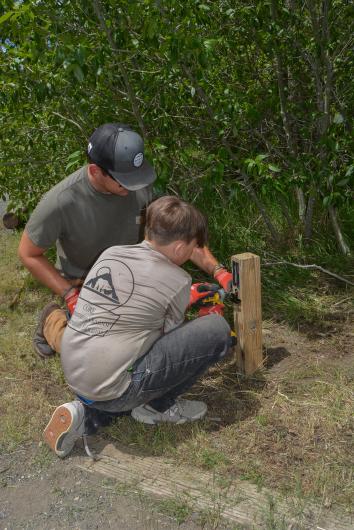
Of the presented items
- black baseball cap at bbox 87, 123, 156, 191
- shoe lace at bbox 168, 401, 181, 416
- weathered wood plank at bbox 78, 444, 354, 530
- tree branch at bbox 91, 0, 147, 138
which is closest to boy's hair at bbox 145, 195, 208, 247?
black baseball cap at bbox 87, 123, 156, 191

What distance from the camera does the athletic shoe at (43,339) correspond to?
3.51m

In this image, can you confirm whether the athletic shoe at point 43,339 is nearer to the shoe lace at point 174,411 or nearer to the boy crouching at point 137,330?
the boy crouching at point 137,330

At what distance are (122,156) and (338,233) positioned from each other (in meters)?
2.08

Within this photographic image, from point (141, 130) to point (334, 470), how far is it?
8.17 ft

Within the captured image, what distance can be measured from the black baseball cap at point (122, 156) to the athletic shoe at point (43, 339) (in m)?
1.02

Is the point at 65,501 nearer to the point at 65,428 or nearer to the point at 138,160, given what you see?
the point at 65,428

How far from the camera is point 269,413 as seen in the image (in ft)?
9.32

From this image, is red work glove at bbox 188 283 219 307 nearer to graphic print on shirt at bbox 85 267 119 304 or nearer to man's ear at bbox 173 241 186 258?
man's ear at bbox 173 241 186 258

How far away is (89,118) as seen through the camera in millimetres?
4047

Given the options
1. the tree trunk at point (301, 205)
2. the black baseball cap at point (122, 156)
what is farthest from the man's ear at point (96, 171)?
the tree trunk at point (301, 205)

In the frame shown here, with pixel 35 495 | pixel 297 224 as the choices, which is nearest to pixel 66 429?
pixel 35 495

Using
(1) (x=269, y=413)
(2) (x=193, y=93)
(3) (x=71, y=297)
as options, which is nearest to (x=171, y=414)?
(1) (x=269, y=413)

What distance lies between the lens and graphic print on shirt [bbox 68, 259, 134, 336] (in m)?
2.51

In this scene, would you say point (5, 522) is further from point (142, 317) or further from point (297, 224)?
point (297, 224)
